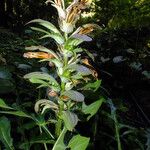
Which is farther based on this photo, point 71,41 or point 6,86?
point 6,86

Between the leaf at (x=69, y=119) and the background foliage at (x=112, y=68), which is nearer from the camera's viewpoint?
the leaf at (x=69, y=119)

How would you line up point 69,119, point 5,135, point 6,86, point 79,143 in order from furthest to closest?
point 6,86, point 5,135, point 79,143, point 69,119

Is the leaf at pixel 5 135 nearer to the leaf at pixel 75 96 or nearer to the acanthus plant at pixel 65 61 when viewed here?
the acanthus plant at pixel 65 61

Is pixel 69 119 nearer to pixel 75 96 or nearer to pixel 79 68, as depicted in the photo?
pixel 75 96

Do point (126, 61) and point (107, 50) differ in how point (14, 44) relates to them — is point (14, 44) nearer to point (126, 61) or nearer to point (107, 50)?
point (107, 50)

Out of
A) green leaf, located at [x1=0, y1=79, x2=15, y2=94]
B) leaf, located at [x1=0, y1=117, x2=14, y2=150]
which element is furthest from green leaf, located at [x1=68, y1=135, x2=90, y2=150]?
green leaf, located at [x1=0, y1=79, x2=15, y2=94]

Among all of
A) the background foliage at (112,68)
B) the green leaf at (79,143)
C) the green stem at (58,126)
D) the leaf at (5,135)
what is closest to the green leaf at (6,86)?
the background foliage at (112,68)

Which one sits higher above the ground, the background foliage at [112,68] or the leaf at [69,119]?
the leaf at [69,119]

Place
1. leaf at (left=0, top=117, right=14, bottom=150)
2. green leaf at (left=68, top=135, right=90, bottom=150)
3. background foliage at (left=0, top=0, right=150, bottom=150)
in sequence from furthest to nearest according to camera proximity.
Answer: background foliage at (left=0, top=0, right=150, bottom=150), leaf at (left=0, top=117, right=14, bottom=150), green leaf at (left=68, top=135, right=90, bottom=150)

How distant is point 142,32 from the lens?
5.65 metres

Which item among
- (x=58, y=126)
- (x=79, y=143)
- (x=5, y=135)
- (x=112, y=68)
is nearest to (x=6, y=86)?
(x=5, y=135)

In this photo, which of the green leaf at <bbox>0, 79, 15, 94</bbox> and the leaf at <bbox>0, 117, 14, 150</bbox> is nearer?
the leaf at <bbox>0, 117, 14, 150</bbox>

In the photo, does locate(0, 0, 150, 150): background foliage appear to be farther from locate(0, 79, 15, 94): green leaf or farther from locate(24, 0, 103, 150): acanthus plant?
locate(24, 0, 103, 150): acanthus plant

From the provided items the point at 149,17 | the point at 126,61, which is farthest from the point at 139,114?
the point at 149,17
